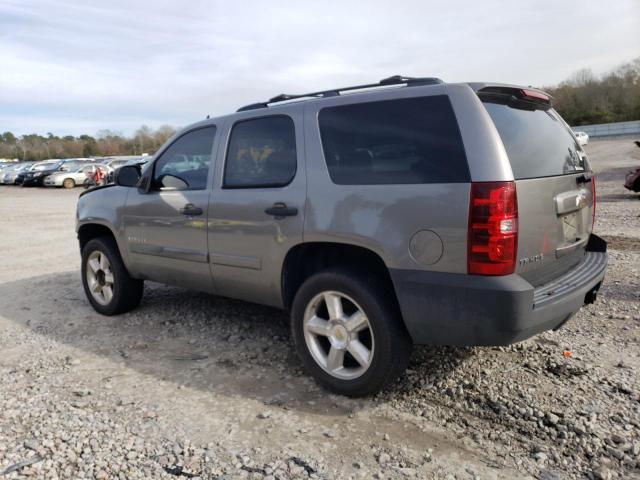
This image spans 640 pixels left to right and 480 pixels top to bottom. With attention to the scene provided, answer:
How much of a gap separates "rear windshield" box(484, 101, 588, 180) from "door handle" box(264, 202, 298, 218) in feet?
4.40

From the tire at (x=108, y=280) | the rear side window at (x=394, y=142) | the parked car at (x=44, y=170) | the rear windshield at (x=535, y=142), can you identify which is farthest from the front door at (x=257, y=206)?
the parked car at (x=44, y=170)

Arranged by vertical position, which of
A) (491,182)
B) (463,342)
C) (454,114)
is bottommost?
(463,342)

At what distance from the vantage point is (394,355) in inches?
119

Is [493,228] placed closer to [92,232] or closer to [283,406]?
[283,406]

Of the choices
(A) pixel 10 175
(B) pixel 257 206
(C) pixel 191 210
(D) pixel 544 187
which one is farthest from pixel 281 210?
(A) pixel 10 175

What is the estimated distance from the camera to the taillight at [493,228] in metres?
2.61

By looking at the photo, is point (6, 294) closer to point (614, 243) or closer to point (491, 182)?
point (491, 182)

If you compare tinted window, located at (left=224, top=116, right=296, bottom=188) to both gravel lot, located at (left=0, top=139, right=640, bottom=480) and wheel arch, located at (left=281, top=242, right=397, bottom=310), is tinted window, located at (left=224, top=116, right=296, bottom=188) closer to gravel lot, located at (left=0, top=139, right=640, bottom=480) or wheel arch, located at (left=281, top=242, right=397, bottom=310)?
wheel arch, located at (left=281, top=242, right=397, bottom=310)

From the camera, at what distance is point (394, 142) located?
3.00 m

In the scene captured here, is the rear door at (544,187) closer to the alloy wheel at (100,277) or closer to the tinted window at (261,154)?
the tinted window at (261,154)

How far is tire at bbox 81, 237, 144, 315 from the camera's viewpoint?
4934 millimetres

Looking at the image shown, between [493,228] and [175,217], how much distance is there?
264cm

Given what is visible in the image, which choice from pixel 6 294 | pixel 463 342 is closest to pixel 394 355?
pixel 463 342

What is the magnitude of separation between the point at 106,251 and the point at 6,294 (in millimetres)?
2081
